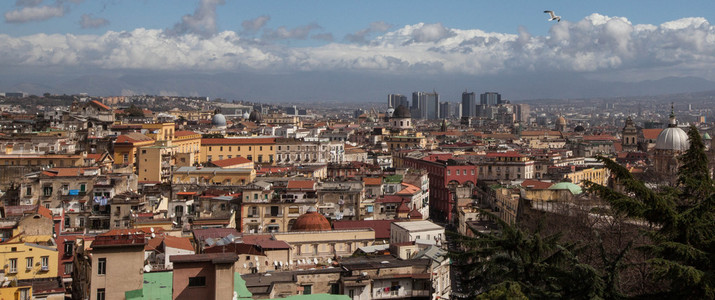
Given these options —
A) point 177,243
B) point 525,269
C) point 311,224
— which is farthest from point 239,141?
point 525,269

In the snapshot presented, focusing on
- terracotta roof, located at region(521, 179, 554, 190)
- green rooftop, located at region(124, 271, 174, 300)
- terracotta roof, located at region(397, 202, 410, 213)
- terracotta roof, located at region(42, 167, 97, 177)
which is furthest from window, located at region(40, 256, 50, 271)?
terracotta roof, located at region(521, 179, 554, 190)

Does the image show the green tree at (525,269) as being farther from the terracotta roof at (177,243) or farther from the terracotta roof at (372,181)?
the terracotta roof at (372,181)

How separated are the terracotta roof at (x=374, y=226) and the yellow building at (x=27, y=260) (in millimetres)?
12557

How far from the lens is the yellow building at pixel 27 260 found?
2564 cm

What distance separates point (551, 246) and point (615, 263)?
2.87m

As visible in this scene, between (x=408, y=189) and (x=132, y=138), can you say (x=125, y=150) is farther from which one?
(x=408, y=189)

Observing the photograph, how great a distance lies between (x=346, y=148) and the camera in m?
89.8

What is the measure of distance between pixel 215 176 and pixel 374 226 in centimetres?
1617

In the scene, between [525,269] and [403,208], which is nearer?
[525,269]

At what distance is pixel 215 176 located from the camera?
5072 centimetres

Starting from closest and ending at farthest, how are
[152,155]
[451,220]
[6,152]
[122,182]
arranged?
1. [122,182]
2. [6,152]
3. [152,155]
4. [451,220]

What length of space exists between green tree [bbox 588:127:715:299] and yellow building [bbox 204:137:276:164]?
5858 cm

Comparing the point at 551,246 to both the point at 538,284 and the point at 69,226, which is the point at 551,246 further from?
the point at 69,226

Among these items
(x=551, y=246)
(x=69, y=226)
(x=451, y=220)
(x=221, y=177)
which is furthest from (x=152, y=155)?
(x=551, y=246)
